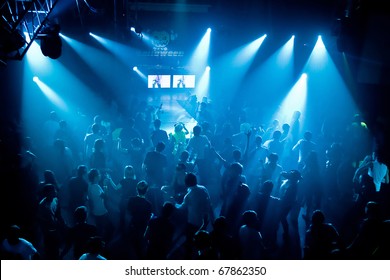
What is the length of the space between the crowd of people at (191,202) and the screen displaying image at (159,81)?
8.87 meters

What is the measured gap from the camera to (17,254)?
3.56 m

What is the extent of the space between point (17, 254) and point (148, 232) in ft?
4.49

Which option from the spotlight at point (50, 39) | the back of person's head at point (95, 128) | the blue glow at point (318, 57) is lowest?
the back of person's head at point (95, 128)

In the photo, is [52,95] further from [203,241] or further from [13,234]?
[203,241]

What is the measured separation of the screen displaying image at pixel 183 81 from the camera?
16.0m

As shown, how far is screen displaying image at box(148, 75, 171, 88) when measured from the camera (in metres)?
15.9

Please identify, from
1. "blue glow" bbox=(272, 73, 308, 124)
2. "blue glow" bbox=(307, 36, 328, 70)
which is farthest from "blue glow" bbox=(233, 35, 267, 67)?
"blue glow" bbox=(272, 73, 308, 124)

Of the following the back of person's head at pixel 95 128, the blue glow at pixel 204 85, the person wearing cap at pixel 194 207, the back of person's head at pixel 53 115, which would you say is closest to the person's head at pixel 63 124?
the back of person's head at pixel 53 115

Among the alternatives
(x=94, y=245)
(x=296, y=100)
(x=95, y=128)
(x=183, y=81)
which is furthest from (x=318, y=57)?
(x=94, y=245)

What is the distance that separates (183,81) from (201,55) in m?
1.44

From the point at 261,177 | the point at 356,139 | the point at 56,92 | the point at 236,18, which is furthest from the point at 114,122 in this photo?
the point at 236,18

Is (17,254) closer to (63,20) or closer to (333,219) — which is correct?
(333,219)

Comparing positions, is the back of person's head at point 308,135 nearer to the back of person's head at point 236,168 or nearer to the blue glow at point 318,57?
the back of person's head at point 236,168

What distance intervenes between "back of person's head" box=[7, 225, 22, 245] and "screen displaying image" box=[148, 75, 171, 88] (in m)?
12.9
